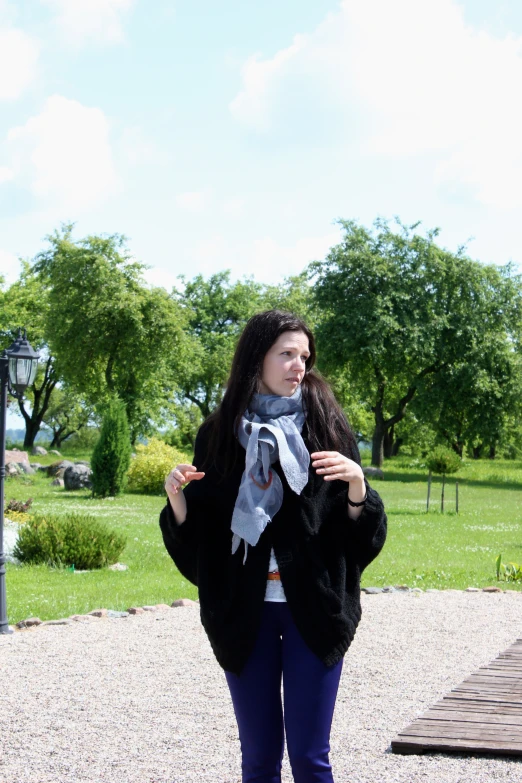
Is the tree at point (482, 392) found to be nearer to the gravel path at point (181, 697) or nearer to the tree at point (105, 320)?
the tree at point (105, 320)

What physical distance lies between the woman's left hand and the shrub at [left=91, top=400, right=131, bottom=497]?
75.3 feet

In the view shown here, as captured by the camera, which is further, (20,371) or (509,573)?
(509,573)

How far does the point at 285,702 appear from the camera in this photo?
2.85 meters

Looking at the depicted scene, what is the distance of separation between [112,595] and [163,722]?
16.8 feet

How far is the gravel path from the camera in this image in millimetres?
4672

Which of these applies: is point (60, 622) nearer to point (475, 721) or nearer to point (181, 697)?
point (181, 697)

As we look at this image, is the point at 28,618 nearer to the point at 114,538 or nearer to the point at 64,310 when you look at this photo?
the point at 114,538

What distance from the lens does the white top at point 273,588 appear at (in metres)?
2.86

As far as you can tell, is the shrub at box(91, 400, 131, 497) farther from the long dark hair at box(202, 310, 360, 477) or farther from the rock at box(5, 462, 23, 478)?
the long dark hair at box(202, 310, 360, 477)

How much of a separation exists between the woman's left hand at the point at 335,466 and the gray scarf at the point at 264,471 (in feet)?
0.30

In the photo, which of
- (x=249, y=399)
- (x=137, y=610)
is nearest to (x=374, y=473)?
(x=137, y=610)

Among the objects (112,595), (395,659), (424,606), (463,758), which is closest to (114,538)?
(112,595)

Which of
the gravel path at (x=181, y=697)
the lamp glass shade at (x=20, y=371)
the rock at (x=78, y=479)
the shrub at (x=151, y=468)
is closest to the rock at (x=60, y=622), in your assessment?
the gravel path at (x=181, y=697)

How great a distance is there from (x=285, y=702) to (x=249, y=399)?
97 cm
